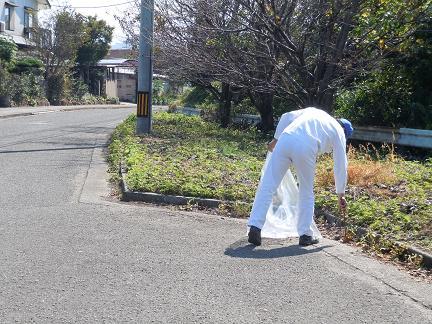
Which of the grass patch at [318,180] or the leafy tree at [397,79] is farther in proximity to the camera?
the leafy tree at [397,79]

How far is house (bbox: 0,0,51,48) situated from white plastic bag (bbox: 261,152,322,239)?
125 ft

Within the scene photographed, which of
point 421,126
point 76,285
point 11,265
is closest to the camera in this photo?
point 76,285

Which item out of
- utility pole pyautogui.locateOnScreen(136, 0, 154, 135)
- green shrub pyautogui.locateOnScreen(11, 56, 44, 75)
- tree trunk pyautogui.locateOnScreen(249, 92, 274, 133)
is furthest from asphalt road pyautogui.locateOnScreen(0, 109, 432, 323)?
green shrub pyautogui.locateOnScreen(11, 56, 44, 75)

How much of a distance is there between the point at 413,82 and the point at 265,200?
32.7 feet

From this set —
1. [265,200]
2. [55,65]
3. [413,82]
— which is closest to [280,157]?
[265,200]

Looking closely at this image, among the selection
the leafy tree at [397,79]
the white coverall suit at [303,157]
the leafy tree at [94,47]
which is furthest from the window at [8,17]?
the white coverall suit at [303,157]

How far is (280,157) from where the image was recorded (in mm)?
6371

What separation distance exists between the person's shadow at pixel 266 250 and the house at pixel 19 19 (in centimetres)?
3827

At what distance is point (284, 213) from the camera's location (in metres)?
6.82

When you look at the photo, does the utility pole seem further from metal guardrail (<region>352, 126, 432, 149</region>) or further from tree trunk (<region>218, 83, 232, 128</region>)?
metal guardrail (<region>352, 126, 432, 149</region>)

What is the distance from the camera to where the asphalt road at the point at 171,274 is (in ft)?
14.9

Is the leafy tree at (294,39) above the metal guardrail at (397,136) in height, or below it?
above

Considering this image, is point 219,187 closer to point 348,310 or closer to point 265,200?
point 265,200

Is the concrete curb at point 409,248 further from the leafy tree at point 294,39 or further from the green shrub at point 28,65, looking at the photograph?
the green shrub at point 28,65
